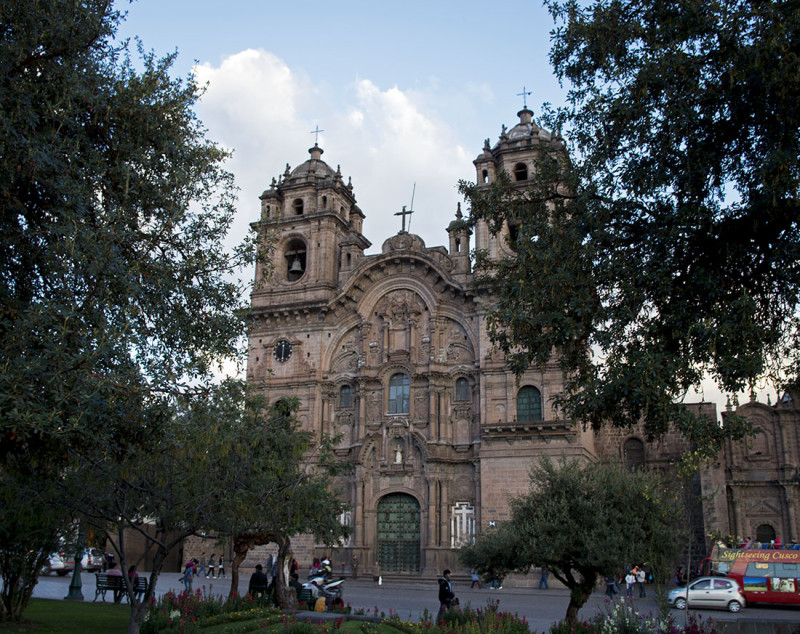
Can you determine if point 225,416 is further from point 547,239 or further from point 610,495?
point 610,495

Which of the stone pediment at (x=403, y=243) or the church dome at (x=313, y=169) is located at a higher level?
the church dome at (x=313, y=169)

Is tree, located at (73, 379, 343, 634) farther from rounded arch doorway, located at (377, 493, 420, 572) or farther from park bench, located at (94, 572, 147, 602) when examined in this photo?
rounded arch doorway, located at (377, 493, 420, 572)

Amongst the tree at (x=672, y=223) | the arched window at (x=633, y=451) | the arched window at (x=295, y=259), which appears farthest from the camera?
the arched window at (x=295, y=259)

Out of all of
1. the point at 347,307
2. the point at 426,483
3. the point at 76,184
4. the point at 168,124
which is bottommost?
the point at 426,483

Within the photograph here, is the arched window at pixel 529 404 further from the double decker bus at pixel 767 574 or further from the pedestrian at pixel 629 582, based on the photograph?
the double decker bus at pixel 767 574

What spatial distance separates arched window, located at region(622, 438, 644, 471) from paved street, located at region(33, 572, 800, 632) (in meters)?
7.21

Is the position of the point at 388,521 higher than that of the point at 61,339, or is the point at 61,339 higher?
the point at 61,339

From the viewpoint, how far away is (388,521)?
31719mm

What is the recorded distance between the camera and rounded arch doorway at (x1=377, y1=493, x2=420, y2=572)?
30969 millimetres

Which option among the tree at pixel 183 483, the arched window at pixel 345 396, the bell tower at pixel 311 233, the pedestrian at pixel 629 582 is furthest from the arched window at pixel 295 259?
the tree at pixel 183 483

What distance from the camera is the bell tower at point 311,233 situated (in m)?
36.1

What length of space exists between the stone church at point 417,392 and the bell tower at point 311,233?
3.3 inches

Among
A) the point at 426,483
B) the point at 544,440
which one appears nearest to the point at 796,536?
the point at 544,440

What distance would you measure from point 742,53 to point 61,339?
951cm
